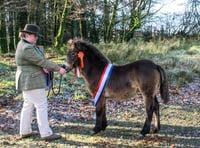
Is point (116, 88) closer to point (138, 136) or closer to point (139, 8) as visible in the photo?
point (138, 136)

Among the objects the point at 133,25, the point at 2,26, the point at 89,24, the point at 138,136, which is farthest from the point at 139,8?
the point at 138,136

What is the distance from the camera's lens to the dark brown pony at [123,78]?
15.7 ft

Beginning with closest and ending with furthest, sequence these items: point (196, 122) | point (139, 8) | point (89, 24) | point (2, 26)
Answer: point (196, 122), point (2, 26), point (139, 8), point (89, 24)

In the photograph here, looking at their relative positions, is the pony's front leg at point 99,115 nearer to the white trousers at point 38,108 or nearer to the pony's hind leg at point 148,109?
the pony's hind leg at point 148,109

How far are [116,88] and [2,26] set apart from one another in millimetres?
12848

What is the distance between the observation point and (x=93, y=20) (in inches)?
788

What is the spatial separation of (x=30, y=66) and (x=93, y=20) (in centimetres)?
1604

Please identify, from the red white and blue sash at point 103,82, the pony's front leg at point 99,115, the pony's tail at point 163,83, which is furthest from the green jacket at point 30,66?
the pony's tail at point 163,83

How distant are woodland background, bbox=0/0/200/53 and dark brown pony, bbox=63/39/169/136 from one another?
9.22 meters

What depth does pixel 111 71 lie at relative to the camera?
16.7 ft

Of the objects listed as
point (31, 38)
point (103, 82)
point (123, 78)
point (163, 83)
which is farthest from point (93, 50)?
point (163, 83)

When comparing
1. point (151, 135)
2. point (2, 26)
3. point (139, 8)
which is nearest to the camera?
point (151, 135)

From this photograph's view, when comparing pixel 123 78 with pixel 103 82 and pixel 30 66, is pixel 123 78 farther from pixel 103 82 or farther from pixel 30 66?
pixel 30 66

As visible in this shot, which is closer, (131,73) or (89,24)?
(131,73)
